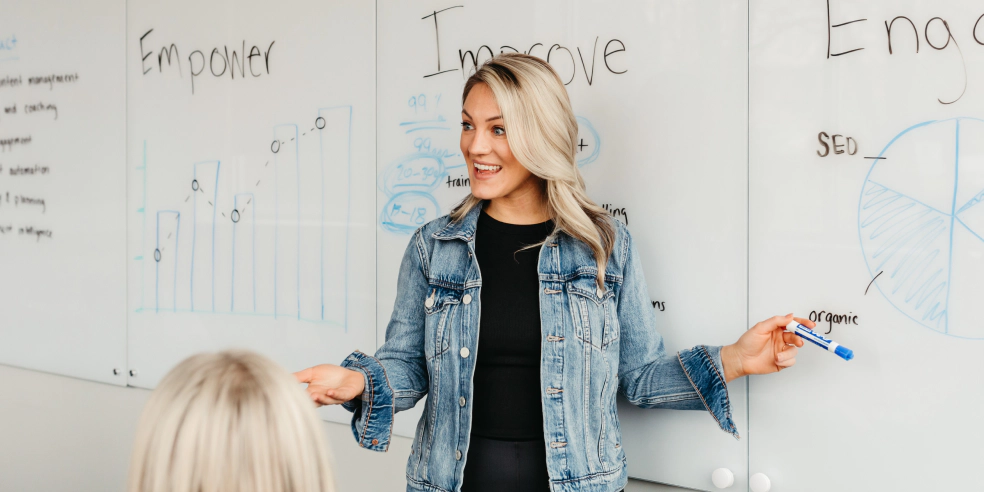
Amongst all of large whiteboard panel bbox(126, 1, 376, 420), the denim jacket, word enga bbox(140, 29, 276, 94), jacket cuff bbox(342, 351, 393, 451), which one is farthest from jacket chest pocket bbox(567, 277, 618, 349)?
word enga bbox(140, 29, 276, 94)

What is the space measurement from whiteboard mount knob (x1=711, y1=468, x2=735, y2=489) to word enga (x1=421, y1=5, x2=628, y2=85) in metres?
0.87

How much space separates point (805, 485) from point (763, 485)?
79mm

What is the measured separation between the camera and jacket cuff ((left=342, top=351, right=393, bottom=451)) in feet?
4.62

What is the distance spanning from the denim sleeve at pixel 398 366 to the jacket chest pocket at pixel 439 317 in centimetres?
5

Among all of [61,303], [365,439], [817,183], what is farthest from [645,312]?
[61,303]

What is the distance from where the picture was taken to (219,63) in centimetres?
229

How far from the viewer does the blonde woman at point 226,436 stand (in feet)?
2.23

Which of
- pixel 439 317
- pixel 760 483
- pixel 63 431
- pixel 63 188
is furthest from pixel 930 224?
pixel 63 431

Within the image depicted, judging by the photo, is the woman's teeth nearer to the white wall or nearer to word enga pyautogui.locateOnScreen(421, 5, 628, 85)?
word enga pyautogui.locateOnScreen(421, 5, 628, 85)

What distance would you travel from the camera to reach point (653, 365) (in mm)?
1480

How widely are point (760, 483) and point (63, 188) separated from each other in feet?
8.13

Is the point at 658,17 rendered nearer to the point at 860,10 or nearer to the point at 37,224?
the point at 860,10

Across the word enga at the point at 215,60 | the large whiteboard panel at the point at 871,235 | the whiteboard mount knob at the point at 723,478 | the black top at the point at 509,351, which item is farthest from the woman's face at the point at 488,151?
the word enga at the point at 215,60

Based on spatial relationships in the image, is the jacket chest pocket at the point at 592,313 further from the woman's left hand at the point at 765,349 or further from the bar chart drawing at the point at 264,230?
the bar chart drawing at the point at 264,230
